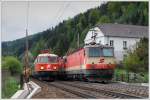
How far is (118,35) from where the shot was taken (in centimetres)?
1720

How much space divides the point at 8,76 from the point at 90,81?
19.6ft

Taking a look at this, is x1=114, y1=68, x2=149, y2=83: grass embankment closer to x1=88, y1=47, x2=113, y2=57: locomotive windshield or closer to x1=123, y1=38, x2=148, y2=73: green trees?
x1=123, y1=38, x2=148, y2=73: green trees

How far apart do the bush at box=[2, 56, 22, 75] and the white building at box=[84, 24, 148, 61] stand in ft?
7.38

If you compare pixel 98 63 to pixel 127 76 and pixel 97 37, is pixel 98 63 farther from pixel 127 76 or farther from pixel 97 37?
pixel 97 37

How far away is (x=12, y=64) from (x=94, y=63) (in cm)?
618

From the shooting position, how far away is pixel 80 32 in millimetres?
16047

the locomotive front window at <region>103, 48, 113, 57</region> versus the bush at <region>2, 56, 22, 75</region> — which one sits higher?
the locomotive front window at <region>103, 48, 113, 57</region>

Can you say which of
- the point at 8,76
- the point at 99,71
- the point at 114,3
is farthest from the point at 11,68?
the point at 99,71

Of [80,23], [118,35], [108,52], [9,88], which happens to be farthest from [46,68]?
[9,88]

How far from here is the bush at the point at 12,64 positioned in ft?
48.2

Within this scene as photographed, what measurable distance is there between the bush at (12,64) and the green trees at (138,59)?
326 cm

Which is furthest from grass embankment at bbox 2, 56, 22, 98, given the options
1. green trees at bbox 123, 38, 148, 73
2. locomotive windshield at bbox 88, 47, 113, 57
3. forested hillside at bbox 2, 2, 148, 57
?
locomotive windshield at bbox 88, 47, 113, 57

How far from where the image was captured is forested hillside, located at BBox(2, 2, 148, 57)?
15.2 metres

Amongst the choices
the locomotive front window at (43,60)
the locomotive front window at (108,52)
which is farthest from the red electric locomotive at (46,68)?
the locomotive front window at (108,52)
